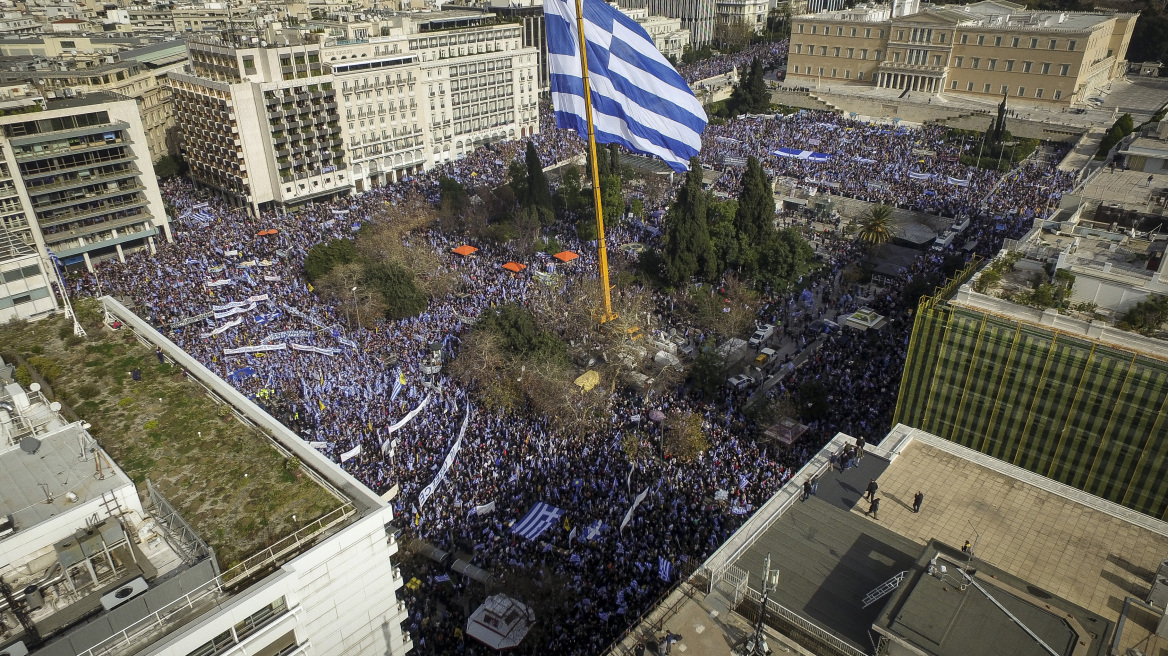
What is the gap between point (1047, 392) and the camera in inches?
1026

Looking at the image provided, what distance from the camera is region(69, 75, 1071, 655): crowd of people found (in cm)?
2580

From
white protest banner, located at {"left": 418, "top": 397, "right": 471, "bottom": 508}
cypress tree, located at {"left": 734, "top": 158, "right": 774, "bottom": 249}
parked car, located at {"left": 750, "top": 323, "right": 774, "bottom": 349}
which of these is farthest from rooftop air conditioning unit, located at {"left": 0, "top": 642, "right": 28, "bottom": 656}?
cypress tree, located at {"left": 734, "top": 158, "right": 774, "bottom": 249}

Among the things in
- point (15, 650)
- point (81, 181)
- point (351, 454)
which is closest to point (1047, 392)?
point (351, 454)

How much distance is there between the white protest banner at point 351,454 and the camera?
29.8 meters

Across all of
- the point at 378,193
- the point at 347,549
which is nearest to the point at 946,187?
A: the point at 378,193

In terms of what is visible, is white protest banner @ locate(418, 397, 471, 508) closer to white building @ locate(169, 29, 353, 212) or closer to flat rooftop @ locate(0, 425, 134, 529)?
flat rooftop @ locate(0, 425, 134, 529)

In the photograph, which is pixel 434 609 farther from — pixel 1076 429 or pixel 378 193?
pixel 378 193

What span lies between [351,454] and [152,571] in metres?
14.8

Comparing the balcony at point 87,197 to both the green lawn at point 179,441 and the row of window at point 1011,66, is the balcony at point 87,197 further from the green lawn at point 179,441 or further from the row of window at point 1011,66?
the row of window at point 1011,66

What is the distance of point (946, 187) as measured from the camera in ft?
207

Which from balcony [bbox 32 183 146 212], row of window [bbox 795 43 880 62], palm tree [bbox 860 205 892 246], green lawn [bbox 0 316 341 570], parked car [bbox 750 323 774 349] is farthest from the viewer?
row of window [bbox 795 43 880 62]

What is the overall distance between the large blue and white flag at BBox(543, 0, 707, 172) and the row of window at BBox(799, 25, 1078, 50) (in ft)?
228

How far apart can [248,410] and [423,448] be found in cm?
1147

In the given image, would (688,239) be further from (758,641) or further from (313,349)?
(758,641)
